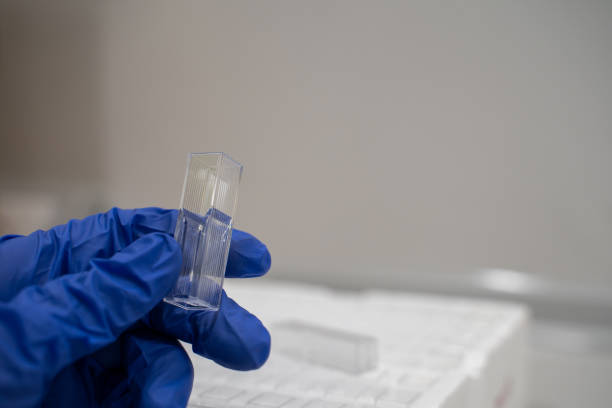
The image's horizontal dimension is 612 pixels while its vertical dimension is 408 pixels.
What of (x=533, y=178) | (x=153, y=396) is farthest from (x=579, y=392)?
(x=153, y=396)

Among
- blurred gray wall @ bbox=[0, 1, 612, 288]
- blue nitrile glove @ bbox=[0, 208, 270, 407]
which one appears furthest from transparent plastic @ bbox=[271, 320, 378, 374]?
blurred gray wall @ bbox=[0, 1, 612, 288]

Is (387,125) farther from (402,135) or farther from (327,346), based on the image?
(327,346)

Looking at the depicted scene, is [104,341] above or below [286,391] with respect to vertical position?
above

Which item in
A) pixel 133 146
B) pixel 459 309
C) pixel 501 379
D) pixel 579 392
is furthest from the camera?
pixel 133 146

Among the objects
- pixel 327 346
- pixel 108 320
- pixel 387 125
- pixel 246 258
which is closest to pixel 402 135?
pixel 387 125

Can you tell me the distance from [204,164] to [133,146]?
122 cm

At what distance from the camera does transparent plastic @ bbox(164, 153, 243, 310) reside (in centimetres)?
60

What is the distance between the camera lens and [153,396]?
0.52 meters

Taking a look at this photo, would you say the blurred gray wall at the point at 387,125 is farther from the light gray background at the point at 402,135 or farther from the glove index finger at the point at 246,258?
the glove index finger at the point at 246,258

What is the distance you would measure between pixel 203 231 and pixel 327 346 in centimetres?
33

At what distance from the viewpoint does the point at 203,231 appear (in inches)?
23.8

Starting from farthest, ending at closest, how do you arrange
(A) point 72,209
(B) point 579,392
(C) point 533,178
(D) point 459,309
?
1. (A) point 72,209
2. (C) point 533,178
3. (B) point 579,392
4. (D) point 459,309

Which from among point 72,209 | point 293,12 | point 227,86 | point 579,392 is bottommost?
point 579,392

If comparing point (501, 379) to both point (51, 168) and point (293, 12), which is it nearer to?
point (293, 12)
